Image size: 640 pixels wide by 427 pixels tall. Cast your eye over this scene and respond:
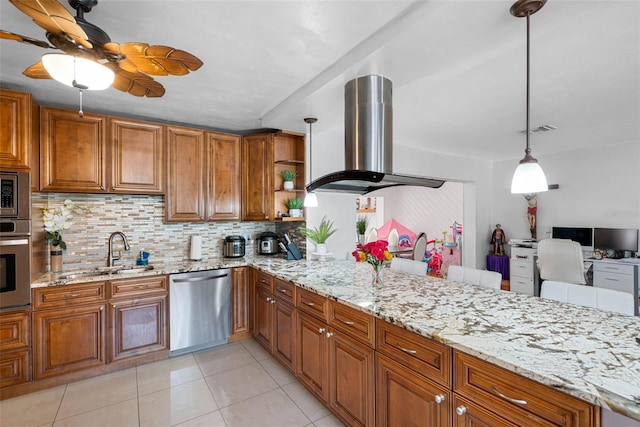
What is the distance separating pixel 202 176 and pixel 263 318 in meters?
1.68

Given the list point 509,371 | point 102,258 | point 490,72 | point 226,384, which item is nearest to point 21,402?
point 102,258

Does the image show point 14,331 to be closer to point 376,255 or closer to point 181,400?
point 181,400

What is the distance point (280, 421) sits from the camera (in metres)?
A: 2.04

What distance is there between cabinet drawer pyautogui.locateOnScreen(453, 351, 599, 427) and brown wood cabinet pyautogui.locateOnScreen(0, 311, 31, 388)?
3.08m

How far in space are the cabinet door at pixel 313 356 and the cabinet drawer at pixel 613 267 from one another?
14.2ft


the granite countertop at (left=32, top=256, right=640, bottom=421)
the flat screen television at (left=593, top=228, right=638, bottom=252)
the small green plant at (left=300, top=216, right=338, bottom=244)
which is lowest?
the granite countertop at (left=32, top=256, right=640, bottom=421)

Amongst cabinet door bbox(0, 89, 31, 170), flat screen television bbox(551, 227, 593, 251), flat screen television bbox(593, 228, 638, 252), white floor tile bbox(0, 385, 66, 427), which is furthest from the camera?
flat screen television bbox(551, 227, 593, 251)

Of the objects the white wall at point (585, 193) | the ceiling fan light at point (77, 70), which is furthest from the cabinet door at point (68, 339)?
the white wall at point (585, 193)

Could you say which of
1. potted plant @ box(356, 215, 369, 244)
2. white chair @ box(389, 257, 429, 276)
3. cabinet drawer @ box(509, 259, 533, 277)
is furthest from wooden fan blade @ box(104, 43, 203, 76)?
potted plant @ box(356, 215, 369, 244)

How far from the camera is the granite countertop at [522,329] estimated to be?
3.08ft

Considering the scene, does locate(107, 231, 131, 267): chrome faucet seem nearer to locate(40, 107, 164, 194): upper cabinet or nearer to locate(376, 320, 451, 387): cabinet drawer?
locate(40, 107, 164, 194): upper cabinet

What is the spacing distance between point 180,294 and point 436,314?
2.42 m

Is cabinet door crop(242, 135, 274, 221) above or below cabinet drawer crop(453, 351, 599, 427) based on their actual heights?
above

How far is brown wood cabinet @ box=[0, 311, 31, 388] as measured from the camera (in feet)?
7.53
